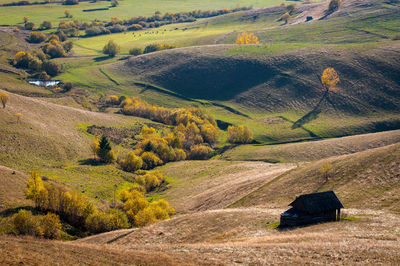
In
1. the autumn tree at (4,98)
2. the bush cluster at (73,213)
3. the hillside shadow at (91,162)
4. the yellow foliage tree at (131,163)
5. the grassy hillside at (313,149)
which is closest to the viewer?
the bush cluster at (73,213)

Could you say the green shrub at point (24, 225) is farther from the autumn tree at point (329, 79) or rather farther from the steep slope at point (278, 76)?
the autumn tree at point (329, 79)

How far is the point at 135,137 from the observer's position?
124750mm

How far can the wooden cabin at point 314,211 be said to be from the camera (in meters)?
42.4

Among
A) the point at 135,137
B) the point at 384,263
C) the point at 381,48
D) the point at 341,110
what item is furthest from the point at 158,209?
the point at 381,48

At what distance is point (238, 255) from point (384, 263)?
40.8 feet

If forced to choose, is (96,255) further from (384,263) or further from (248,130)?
(248,130)

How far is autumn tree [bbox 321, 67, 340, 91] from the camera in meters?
146

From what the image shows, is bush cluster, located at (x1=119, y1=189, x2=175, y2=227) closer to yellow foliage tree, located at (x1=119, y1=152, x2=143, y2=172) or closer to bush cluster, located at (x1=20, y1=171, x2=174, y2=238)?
bush cluster, located at (x1=20, y1=171, x2=174, y2=238)

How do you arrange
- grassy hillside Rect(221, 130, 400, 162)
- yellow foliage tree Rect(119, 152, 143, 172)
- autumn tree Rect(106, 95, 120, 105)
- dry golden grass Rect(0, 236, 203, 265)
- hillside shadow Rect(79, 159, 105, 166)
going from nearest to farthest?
1. dry golden grass Rect(0, 236, 203, 265)
2. hillside shadow Rect(79, 159, 105, 166)
3. grassy hillside Rect(221, 130, 400, 162)
4. yellow foliage tree Rect(119, 152, 143, 172)
5. autumn tree Rect(106, 95, 120, 105)

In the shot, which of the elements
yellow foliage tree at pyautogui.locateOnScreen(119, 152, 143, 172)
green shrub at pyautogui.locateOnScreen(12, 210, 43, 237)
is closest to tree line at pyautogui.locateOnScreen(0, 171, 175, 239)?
green shrub at pyautogui.locateOnScreen(12, 210, 43, 237)

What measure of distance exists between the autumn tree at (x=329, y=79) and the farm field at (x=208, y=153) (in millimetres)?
611

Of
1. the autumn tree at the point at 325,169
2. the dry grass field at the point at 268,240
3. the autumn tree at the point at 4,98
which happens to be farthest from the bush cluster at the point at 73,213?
the autumn tree at the point at 4,98

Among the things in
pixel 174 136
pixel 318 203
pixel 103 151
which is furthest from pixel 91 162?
pixel 318 203

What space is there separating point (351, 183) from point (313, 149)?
176 ft
